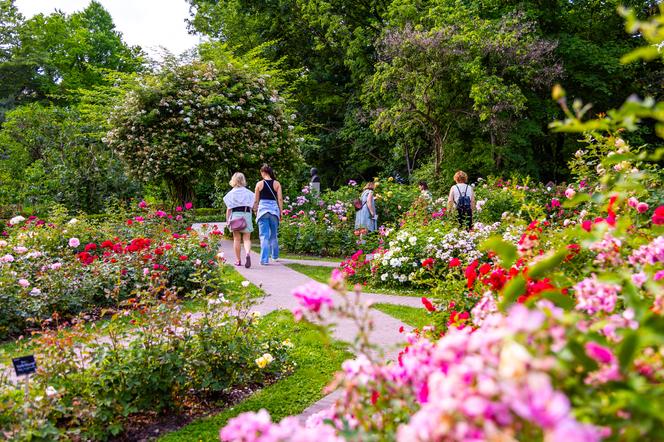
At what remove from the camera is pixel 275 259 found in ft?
29.4

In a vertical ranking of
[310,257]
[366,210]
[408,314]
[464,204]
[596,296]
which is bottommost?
[310,257]

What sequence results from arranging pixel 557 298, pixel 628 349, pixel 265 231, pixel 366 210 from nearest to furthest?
1. pixel 628 349
2. pixel 557 298
3. pixel 265 231
4. pixel 366 210

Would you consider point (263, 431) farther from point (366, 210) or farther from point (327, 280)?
point (366, 210)

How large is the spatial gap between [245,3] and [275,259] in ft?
55.5

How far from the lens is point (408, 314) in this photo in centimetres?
542

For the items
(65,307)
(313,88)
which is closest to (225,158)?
(65,307)

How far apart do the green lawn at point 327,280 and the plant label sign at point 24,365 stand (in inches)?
152

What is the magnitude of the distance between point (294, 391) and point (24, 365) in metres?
1.70

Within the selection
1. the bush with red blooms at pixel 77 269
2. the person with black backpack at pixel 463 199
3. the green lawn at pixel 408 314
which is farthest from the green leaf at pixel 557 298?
the person with black backpack at pixel 463 199

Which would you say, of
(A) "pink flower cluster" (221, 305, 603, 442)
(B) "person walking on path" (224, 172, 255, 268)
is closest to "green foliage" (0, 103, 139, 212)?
(B) "person walking on path" (224, 172, 255, 268)

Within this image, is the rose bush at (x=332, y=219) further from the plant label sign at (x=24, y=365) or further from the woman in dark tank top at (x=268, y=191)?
the plant label sign at (x=24, y=365)

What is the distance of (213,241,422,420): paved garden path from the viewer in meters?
4.04

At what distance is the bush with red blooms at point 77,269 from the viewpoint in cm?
502

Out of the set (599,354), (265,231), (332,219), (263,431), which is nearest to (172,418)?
(263,431)
